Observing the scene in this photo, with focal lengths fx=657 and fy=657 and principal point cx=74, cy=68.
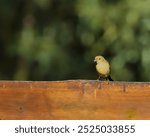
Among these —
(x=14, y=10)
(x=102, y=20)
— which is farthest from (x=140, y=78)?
(x=14, y=10)

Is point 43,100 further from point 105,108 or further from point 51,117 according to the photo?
point 105,108

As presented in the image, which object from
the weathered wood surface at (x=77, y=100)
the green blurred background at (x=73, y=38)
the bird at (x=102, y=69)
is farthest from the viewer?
the green blurred background at (x=73, y=38)

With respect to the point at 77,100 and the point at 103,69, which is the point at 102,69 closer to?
the point at 103,69

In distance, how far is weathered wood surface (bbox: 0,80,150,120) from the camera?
94.5 inches

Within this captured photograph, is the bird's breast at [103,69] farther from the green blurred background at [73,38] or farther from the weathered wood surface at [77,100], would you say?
the green blurred background at [73,38]

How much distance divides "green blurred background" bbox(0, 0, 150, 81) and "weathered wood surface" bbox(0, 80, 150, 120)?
6.58 feet

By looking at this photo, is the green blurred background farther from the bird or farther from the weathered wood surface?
the weathered wood surface

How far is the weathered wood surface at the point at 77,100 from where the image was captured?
2400mm

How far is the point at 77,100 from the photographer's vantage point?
2432 mm

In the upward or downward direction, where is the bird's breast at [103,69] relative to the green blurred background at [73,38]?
downward

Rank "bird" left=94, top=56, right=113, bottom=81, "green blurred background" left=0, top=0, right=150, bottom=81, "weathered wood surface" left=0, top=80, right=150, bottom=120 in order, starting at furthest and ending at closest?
1. "green blurred background" left=0, top=0, right=150, bottom=81
2. "bird" left=94, top=56, right=113, bottom=81
3. "weathered wood surface" left=0, top=80, right=150, bottom=120

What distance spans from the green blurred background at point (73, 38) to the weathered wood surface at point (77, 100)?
201 cm

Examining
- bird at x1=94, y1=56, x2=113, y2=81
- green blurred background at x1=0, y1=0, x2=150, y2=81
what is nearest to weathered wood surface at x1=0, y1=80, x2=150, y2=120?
bird at x1=94, y1=56, x2=113, y2=81

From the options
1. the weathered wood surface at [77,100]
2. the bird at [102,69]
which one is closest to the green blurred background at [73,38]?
the bird at [102,69]
